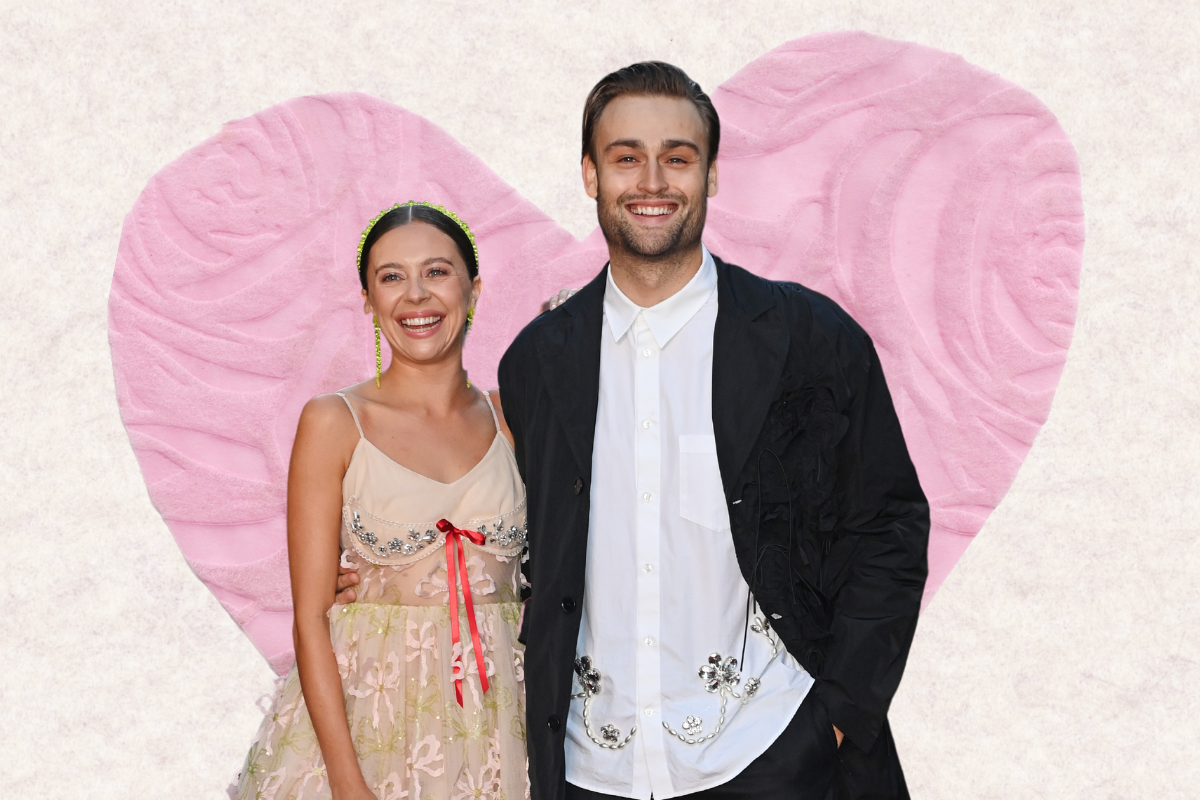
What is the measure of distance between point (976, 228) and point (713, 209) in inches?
26.1

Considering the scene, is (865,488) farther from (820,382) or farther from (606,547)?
(606,547)

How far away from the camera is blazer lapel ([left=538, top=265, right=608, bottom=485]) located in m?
1.96

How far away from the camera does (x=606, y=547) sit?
193 cm

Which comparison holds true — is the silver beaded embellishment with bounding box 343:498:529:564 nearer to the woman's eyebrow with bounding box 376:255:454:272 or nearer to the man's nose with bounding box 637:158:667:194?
the woman's eyebrow with bounding box 376:255:454:272

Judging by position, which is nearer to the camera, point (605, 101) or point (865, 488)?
point (865, 488)

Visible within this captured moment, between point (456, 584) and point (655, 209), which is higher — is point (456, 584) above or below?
below

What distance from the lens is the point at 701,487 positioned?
1.92 metres

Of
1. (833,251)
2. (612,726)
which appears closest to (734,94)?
(833,251)

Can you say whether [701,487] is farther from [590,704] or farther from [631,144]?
[631,144]

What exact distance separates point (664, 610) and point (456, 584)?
0.46 m

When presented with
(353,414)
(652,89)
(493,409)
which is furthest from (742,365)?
(353,414)

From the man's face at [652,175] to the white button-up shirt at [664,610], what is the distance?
7.0 inches

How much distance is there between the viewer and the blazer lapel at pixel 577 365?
1962 millimetres

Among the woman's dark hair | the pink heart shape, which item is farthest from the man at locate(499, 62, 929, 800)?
the pink heart shape
